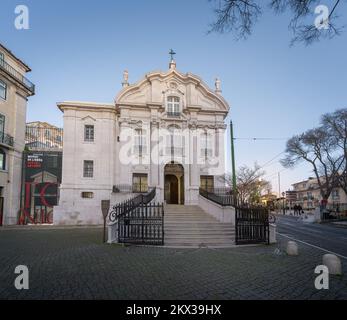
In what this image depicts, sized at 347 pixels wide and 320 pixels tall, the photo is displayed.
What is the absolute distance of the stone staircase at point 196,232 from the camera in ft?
40.9

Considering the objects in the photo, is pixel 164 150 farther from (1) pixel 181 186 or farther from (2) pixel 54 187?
(2) pixel 54 187

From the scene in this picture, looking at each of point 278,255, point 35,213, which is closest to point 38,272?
point 278,255

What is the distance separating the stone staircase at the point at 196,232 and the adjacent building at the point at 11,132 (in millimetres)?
18263

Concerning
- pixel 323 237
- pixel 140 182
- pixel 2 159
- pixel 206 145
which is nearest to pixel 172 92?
pixel 206 145

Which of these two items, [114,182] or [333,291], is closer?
[333,291]

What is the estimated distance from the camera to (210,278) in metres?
6.67

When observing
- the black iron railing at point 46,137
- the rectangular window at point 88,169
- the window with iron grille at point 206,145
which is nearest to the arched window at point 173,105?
the window with iron grille at point 206,145

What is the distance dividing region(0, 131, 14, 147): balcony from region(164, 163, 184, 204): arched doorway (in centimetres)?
1532

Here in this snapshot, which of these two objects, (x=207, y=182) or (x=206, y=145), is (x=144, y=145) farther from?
(x=207, y=182)

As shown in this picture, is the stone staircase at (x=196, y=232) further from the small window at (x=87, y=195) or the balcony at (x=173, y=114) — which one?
the balcony at (x=173, y=114)

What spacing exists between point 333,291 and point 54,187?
92.8 feet

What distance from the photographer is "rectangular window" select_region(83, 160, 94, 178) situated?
28.2 m

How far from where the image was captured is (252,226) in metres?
12.7

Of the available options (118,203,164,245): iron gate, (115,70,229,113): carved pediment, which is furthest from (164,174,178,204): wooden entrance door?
(118,203,164,245): iron gate
